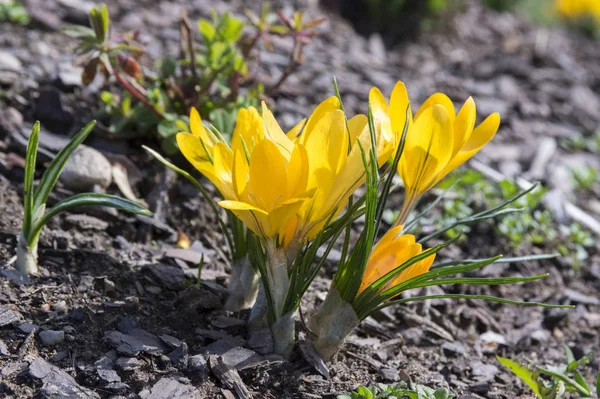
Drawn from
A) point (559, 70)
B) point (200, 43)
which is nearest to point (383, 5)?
point (559, 70)

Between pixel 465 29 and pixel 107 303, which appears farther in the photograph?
pixel 465 29

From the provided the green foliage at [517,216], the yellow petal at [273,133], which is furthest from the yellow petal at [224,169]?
the green foliage at [517,216]

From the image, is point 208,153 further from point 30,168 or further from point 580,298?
point 580,298

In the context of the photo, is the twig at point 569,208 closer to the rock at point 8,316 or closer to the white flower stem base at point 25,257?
the white flower stem base at point 25,257

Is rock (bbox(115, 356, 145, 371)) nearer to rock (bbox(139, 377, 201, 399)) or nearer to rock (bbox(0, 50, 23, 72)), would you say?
rock (bbox(139, 377, 201, 399))

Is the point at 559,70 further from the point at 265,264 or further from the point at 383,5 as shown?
the point at 265,264

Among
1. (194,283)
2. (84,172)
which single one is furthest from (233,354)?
(84,172)

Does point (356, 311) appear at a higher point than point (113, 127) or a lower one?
lower
